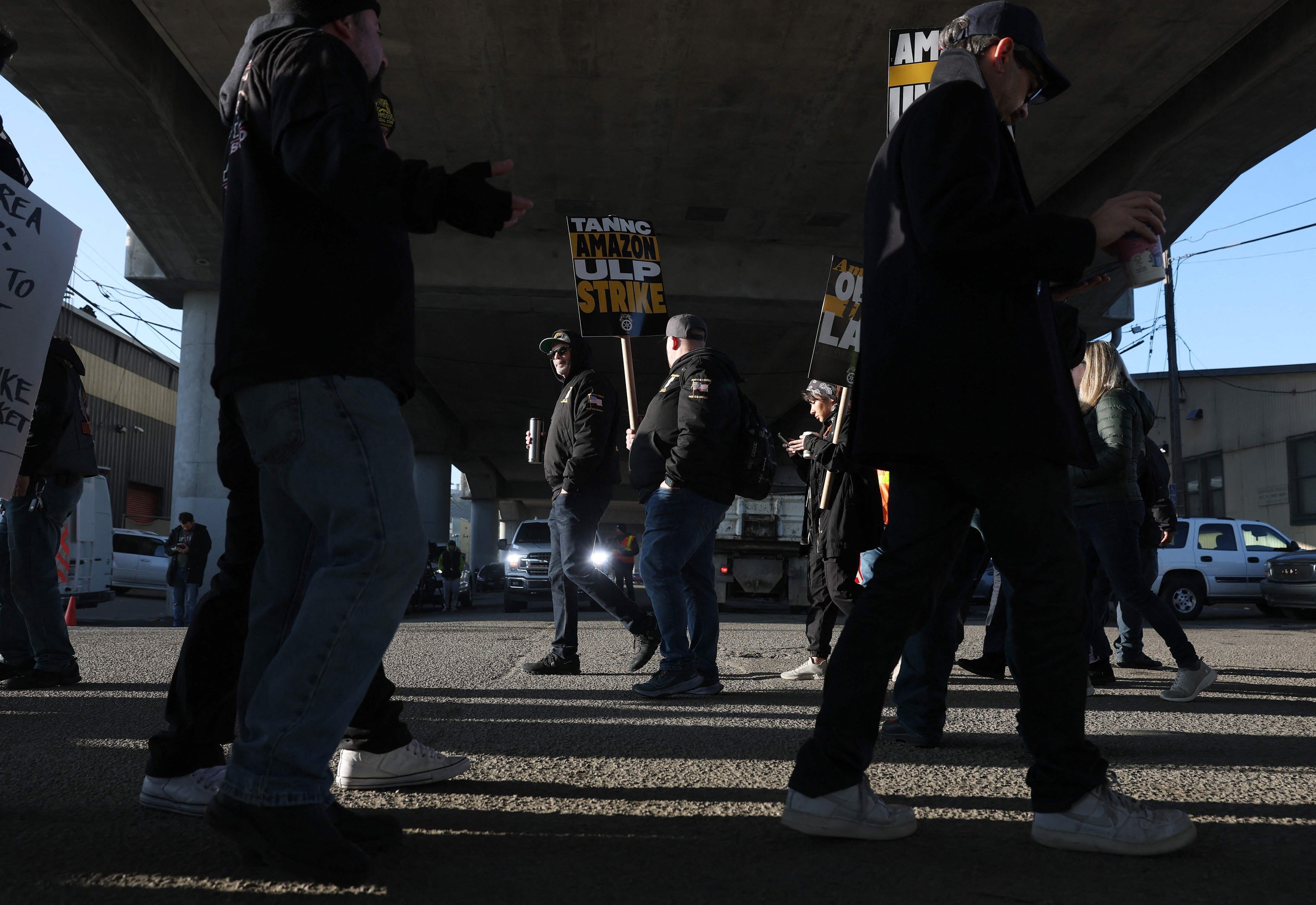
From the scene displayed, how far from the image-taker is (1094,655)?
601 cm

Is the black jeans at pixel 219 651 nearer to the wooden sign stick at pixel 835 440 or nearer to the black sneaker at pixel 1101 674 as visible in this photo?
the wooden sign stick at pixel 835 440

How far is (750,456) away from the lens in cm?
528

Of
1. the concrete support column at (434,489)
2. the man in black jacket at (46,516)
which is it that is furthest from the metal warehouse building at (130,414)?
the man in black jacket at (46,516)

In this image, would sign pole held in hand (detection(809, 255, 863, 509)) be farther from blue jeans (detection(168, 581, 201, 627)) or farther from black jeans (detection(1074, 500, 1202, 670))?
blue jeans (detection(168, 581, 201, 627))

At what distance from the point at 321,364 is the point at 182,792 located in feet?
3.89

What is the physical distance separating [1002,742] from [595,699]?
1.90m

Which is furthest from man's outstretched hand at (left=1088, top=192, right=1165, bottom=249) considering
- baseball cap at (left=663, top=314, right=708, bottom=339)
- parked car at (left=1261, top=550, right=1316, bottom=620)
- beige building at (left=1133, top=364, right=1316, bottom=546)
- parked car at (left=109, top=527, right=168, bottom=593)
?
beige building at (left=1133, top=364, right=1316, bottom=546)

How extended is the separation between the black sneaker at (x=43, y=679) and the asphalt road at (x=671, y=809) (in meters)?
0.11

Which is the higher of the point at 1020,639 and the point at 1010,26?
the point at 1010,26

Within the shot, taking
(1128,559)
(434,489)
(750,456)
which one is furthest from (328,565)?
(434,489)

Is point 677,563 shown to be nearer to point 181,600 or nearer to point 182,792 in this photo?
point 182,792

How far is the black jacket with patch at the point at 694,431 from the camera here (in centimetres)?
507

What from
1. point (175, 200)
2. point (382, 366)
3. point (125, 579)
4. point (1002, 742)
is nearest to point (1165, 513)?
point (1002, 742)

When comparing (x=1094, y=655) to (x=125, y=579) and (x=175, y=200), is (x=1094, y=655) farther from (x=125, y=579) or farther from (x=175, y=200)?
(x=125, y=579)
